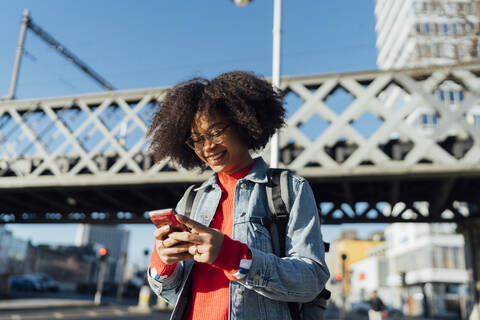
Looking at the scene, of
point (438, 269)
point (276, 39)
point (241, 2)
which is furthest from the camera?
point (438, 269)

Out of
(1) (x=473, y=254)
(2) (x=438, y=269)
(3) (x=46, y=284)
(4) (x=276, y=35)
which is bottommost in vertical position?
(3) (x=46, y=284)

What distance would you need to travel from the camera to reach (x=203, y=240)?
1.71 m

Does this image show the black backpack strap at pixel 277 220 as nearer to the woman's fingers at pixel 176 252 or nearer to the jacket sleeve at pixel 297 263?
the jacket sleeve at pixel 297 263

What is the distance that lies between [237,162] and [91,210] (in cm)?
1925

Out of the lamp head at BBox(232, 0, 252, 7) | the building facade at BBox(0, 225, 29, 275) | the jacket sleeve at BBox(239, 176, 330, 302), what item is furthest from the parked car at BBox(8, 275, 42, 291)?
the jacket sleeve at BBox(239, 176, 330, 302)

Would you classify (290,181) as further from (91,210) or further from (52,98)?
(91,210)

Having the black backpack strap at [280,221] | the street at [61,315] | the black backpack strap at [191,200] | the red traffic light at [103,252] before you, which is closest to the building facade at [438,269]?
the red traffic light at [103,252]

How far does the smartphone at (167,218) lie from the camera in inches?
69.1

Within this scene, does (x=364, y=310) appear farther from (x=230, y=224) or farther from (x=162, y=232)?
(x=162, y=232)

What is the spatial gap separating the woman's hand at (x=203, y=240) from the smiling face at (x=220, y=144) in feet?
2.15

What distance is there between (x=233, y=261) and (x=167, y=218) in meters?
0.31

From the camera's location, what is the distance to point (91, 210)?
20.3 m

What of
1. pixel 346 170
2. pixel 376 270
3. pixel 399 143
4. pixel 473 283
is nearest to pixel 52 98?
pixel 346 170

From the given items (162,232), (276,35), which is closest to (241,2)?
(276,35)
